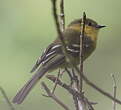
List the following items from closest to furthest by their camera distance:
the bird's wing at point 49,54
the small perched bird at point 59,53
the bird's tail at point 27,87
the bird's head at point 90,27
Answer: the bird's tail at point 27,87, the small perched bird at point 59,53, the bird's wing at point 49,54, the bird's head at point 90,27

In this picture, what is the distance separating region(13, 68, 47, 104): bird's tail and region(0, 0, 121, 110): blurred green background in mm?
1468

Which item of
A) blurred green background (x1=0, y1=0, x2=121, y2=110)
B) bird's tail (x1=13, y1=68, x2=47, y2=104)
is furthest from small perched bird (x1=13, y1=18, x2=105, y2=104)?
blurred green background (x1=0, y1=0, x2=121, y2=110)

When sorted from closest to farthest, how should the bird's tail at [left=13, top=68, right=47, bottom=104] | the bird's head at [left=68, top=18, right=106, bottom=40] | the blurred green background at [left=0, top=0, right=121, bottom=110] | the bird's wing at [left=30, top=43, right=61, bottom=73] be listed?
the bird's tail at [left=13, top=68, right=47, bottom=104] < the bird's wing at [left=30, top=43, right=61, bottom=73] < the bird's head at [left=68, top=18, right=106, bottom=40] < the blurred green background at [left=0, top=0, right=121, bottom=110]

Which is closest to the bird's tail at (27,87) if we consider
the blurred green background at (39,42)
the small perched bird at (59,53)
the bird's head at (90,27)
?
the small perched bird at (59,53)

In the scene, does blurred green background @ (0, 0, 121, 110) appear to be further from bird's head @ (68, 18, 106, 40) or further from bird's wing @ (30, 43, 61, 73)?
bird's wing @ (30, 43, 61, 73)

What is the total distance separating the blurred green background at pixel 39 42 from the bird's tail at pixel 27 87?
147 centimetres

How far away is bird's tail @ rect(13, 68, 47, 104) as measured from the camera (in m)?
3.64

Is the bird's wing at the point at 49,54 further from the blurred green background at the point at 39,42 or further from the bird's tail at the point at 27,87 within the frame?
the blurred green background at the point at 39,42

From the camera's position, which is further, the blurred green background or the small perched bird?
the blurred green background

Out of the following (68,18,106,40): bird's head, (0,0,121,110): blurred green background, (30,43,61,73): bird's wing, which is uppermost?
(30,43,61,73): bird's wing

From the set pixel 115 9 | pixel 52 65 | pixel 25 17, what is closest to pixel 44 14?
pixel 25 17

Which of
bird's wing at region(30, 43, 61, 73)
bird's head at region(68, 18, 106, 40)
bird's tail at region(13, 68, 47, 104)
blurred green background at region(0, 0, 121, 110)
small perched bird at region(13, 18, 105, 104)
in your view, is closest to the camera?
bird's tail at region(13, 68, 47, 104)

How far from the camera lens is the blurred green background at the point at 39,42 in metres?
5.99

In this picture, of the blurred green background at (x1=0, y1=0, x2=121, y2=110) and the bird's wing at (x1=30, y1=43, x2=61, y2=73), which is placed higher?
the bird's wing at (x1=30, y1=43, x2=61, y2=73)
